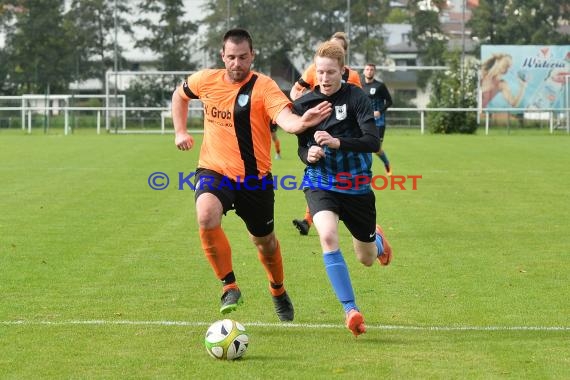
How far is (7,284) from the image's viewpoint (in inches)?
329

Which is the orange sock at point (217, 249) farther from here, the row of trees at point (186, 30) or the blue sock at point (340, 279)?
the row of trees at point (186, 30)

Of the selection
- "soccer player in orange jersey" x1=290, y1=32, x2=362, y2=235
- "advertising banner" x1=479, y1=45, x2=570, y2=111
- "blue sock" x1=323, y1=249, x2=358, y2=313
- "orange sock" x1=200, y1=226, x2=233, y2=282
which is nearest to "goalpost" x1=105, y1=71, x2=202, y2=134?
"advertising banner" x1=479, y1=45, x2=570, y2=111

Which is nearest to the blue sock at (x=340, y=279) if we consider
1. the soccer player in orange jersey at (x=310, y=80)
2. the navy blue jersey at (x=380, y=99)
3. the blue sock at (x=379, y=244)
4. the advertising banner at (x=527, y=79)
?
the blue sock at (x=379, y=244)

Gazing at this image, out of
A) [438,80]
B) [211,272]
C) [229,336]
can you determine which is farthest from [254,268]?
[438,80]

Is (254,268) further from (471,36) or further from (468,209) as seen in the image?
(471,36)

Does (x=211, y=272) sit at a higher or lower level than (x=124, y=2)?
lower

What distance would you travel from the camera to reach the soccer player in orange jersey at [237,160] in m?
6.98

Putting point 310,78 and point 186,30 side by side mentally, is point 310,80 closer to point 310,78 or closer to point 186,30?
point 310,78

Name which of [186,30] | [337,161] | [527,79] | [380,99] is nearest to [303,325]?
[337,161]

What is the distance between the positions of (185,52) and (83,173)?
23.8 metres

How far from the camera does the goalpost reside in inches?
1565

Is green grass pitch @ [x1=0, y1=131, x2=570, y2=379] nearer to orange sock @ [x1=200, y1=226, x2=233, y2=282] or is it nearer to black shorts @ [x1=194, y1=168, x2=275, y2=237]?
orange sock @ [x1=200, y1=226, x2=233, y2=282]

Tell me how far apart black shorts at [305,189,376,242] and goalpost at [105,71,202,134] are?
3258 centimetres

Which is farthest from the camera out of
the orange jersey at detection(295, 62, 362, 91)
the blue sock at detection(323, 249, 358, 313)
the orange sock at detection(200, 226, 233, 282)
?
the orange jersey at detection(295, 62, 362, 91)
